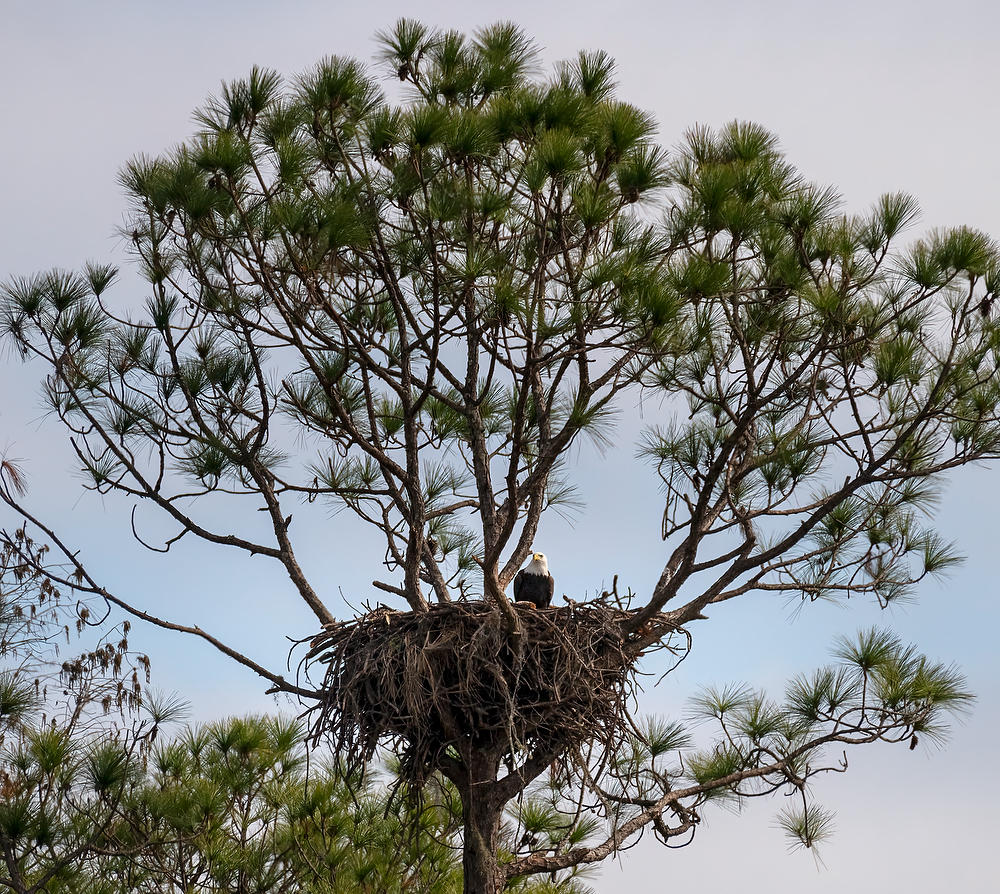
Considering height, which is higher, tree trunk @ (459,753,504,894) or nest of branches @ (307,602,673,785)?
nest of branches @ (307,602,673,785)

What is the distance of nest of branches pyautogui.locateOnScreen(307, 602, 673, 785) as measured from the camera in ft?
16.5

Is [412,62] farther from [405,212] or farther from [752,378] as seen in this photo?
[752,378]

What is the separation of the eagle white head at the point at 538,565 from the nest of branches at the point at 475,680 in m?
0.40

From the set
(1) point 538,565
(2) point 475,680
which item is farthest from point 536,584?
(2) point 475,680

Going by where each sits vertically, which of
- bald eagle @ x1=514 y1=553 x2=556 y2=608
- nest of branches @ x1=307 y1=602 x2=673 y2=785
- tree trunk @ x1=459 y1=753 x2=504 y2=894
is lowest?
tree trunk @ x1=459 y1=753 x2=504 y2=894

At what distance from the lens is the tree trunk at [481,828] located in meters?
5.18

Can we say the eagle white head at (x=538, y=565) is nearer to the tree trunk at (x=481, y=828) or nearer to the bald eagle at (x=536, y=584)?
the bald eagle at (x=536, y=584)

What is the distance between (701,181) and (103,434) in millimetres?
2855

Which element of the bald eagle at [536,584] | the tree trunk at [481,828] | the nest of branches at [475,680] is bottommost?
the tree trunk at [481,828]

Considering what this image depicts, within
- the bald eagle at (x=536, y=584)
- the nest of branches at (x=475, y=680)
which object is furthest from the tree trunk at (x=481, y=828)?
the bald eagle at (x=536, y=584)

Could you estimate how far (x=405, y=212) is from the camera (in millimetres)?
5250

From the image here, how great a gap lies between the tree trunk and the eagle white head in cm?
90

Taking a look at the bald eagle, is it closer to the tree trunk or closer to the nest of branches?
the nest of branches

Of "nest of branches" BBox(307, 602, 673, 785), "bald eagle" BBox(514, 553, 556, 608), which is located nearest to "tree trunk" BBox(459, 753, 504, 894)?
"nest of branches" BBox(307, 602, 673, 785)
